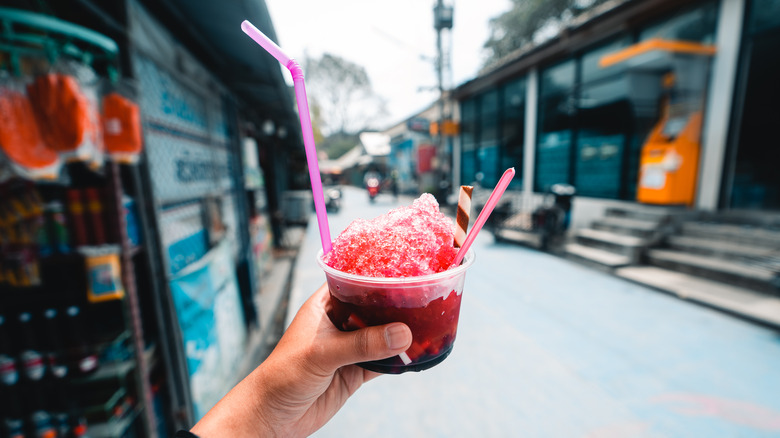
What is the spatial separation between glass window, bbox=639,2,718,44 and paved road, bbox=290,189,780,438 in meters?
4.80

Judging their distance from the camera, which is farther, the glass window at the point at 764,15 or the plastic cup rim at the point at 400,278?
the glass window at the point at 764,15

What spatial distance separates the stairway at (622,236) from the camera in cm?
550

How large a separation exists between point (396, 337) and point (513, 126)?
10.4m

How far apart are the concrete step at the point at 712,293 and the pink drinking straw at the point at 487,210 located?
4544mm

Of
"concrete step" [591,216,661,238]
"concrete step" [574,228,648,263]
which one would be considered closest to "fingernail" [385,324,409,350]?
"concrete step" [574,228,648,263]

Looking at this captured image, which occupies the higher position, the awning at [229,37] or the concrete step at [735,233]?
the awning at [229,37]

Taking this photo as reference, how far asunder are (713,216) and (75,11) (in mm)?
8096

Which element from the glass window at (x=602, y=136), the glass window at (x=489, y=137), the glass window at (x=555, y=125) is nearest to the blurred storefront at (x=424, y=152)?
the glass window at (x=489, y=137)

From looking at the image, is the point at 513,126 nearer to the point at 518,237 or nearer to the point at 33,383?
the point at 518,237

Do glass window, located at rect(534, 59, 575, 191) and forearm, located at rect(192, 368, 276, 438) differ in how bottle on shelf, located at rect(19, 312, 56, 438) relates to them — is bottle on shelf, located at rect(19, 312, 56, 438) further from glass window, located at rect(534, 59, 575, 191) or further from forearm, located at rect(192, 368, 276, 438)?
glass window, located at rect(534, 59, 575, 191)

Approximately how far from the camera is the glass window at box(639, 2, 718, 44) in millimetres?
5551

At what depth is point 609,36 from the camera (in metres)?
7.05

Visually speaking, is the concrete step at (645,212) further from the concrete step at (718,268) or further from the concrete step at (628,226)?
the concrete step at (718,268)

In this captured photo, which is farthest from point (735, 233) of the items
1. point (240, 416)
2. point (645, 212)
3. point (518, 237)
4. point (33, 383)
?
point (33, 383)
